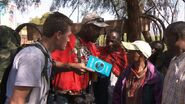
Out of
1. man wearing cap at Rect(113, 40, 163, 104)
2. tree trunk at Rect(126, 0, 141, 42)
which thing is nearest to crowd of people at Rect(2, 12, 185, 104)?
man wearing cap at Rect(113, 40, 163, 104)

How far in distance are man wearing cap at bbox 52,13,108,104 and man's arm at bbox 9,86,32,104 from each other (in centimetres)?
132

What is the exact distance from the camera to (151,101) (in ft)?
12.3

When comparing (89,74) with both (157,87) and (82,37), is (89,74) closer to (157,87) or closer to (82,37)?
(82,37)

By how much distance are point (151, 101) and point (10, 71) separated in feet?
4.60

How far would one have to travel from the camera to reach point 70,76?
13.6 feet

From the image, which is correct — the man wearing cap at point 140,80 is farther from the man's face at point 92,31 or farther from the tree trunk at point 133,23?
the tree trunk at point 133,23

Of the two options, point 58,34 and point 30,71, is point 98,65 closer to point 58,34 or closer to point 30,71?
point 58,34

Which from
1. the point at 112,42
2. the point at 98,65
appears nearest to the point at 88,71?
the point at 98,65

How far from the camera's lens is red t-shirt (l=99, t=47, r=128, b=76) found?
518 cm

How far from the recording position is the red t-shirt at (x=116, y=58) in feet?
17.0

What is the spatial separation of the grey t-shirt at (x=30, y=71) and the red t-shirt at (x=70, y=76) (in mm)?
1211

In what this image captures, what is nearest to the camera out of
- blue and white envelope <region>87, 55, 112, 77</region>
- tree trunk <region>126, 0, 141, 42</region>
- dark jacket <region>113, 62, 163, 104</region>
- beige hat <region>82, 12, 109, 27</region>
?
dark jacket <region>113, 62, 163, 104</region>

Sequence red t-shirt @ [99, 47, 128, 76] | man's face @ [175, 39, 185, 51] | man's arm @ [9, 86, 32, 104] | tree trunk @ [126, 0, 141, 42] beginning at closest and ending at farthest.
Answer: man's arm @ [9, 86, 32, 104], man's face @ [175, 39, 185, 51], red t-shirt @ [99, 47, 128, 76], tree trunk @ [126, 0, 141, 42]

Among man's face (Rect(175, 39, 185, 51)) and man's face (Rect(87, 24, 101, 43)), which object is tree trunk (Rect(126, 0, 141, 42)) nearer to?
man's face (Rect(87, 24, 101, 43))
